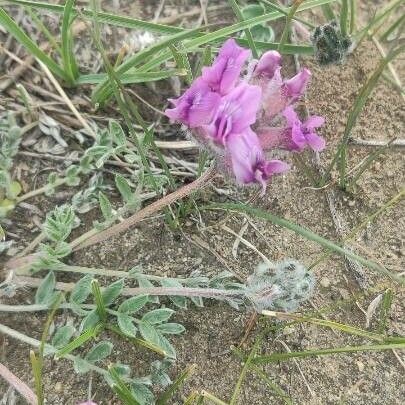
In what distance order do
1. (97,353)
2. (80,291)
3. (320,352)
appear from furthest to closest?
(80,291)
(97,353)
(320,352)

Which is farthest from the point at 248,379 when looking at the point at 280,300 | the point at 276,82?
the point at 276,82

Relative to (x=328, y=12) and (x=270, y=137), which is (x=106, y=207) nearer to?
(x=270, y=137)

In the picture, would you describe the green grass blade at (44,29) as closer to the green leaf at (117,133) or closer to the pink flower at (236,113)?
the green leaf at (117,133)

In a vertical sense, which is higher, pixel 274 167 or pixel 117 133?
pixel 274 167

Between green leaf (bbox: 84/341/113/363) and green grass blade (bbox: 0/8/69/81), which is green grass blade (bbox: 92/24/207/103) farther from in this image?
green leaf (bbox: 84/341/113/363)

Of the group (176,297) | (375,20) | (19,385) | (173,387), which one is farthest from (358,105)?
(19,385)

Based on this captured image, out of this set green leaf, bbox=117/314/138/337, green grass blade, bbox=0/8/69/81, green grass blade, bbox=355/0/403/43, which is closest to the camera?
green leaf, bbox=117/314/138/337

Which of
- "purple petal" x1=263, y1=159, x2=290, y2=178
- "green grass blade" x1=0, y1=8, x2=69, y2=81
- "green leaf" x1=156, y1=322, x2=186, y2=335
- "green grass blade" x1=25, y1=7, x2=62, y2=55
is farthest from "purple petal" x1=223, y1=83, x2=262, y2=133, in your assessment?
"green grass blade" x1=25, y1=7, x2=62, y2=55
